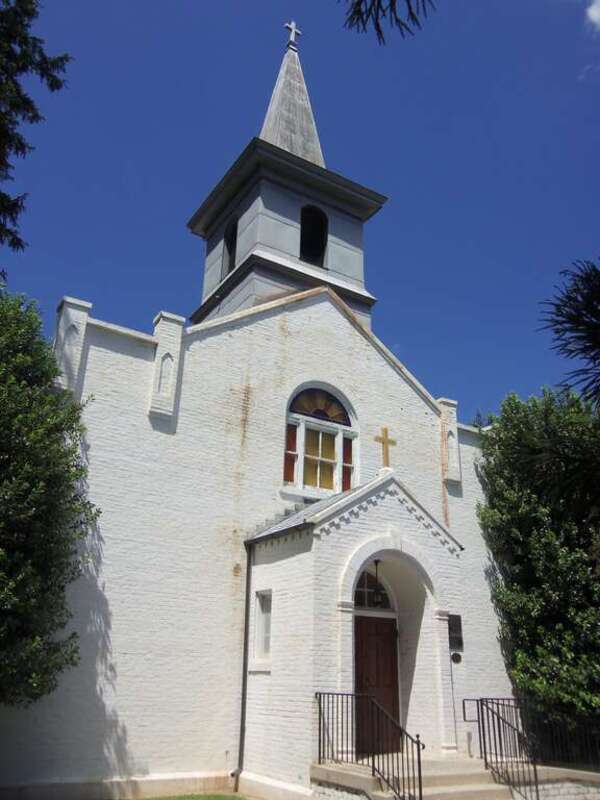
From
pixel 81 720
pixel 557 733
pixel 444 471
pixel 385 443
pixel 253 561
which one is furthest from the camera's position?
pixel 444 471

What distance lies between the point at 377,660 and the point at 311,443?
4798mm

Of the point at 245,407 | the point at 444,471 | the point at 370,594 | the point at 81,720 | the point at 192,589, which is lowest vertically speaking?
the point at 81,720

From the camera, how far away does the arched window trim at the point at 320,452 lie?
15.4 metres

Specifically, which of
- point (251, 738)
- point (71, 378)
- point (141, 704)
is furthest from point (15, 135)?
point (251, 738)

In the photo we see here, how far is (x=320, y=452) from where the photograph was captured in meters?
15.9

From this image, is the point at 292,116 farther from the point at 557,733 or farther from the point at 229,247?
the point at 557,733

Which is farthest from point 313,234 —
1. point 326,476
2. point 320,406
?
point 326,476

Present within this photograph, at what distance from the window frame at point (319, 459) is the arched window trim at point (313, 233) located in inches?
267

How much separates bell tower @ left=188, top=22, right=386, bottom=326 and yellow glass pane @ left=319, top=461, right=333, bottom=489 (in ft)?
16.6

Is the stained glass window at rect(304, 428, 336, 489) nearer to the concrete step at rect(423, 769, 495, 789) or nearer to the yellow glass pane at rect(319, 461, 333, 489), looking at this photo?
the yellow glass pane at rect(319, 461, 333, 489)

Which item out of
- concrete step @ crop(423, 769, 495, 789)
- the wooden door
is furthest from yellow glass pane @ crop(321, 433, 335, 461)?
concrete step @ crop(423, 769, 495, 789)

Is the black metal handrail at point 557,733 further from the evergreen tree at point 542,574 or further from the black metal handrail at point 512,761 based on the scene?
the black metal handrail at point 512,761

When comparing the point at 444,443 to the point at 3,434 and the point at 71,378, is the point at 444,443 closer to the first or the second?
the point at 71,378

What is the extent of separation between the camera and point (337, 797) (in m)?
10.1
